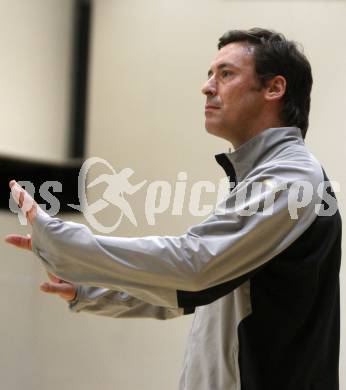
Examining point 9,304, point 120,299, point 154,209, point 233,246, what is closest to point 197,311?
point 120,299

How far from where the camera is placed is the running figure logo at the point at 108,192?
2904 mm

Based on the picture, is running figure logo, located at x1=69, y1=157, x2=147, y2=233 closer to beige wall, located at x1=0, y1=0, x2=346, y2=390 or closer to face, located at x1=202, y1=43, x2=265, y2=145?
beige wall, located at x1=0, y1=0, x2=346, y2=390

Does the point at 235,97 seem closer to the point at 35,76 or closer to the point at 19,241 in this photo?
the point at 19,241

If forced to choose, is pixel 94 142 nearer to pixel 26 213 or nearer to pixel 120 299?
pixel 120 299

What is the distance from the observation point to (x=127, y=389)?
287 cm

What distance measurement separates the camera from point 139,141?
2939 mm

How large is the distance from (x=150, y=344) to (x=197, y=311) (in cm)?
143

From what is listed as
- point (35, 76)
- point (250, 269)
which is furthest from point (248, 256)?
point (35, 76)

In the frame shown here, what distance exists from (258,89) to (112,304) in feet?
1.96

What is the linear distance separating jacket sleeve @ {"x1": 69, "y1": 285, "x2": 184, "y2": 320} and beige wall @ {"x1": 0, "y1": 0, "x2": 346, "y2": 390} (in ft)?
3.94

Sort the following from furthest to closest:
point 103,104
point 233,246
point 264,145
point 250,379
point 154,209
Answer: point 103,104
point 154,209
point 264,145
point 250,379
point 233,246

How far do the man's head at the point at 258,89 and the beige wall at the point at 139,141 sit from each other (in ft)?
3.47

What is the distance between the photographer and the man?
115cm

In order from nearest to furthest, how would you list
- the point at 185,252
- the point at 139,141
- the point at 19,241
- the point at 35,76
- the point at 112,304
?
the point at 185,252 < the point at 19,241 < the point at 112,304 < the point at 139,141 < the point at 35,76
